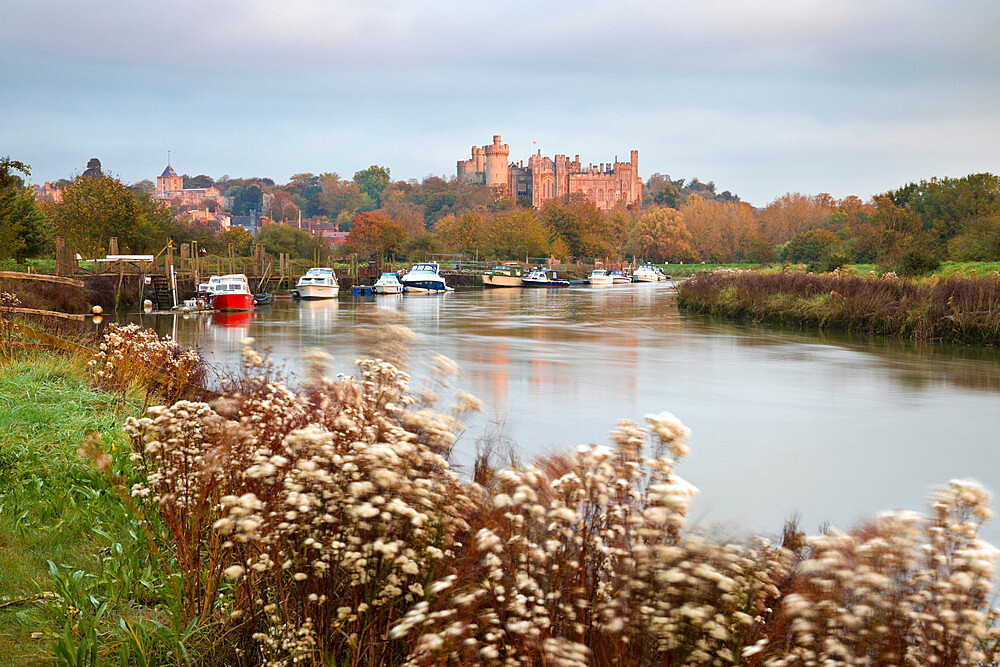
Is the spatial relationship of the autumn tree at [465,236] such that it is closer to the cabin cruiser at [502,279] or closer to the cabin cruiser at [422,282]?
the cabin cruiser at [502,279]

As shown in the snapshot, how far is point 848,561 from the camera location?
122 inches

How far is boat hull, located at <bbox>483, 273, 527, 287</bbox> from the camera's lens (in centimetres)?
8612

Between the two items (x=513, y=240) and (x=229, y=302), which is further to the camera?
(x=513, y=240)

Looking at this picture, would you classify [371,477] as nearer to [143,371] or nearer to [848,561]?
[848,561]

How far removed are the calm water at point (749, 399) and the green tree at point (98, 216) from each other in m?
24.8

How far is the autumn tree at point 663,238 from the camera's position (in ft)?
420

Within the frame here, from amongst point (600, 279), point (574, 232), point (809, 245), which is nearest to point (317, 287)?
point (600, 279)

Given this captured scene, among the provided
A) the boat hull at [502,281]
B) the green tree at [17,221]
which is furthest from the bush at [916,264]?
the boat hull at [502,281]

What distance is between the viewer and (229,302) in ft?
129

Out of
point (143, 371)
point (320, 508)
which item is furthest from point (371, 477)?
point (143, 371)

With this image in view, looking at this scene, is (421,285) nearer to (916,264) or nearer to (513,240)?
(916,264)

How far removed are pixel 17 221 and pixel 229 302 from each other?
11.1 m

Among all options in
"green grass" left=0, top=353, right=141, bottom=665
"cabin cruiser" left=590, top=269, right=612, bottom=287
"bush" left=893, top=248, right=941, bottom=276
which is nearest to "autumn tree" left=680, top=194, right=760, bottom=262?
"cabin cruiser" left=590, top=269, right=612, bottom=287

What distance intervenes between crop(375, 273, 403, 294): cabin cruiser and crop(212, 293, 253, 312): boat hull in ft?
88.3
